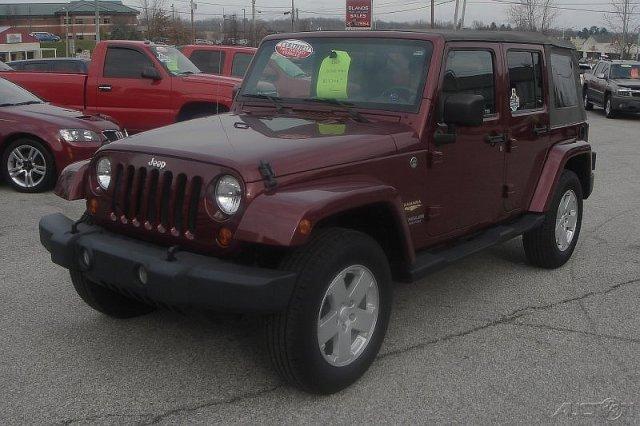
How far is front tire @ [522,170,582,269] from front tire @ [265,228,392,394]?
2195 mm

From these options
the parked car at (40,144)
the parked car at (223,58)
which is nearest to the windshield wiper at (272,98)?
the parked car at (40,144)

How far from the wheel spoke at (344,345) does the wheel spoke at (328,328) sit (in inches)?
2.4

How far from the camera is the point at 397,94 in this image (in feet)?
14.1

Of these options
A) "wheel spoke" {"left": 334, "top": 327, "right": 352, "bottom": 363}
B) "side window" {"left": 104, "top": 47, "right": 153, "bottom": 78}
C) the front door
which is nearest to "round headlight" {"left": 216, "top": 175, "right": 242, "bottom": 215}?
"wheel spoke" {"left": 334, "top": 327, "right": 352, "bottom": 363}

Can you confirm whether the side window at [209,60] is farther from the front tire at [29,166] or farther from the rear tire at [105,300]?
the rear tire at [105,300]

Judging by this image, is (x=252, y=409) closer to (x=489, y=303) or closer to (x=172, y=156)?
(x=172, y=156)

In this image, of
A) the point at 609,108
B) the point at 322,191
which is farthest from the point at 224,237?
the point at 609,108

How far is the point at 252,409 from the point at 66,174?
1829 millimetres

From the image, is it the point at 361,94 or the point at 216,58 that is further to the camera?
the point at 216,58

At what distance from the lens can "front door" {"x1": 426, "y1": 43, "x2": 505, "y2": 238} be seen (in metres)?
4.27

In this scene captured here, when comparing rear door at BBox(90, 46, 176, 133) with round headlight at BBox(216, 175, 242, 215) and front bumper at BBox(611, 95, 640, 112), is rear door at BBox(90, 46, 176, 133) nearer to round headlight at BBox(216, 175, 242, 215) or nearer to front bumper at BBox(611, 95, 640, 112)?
round headlight at BBox(216, 175, 242, 215)

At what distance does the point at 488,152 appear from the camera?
473 centimetres

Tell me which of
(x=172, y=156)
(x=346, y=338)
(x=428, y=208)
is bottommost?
(x=346, y=338)

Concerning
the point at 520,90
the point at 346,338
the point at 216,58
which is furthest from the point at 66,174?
the point at 216,58
